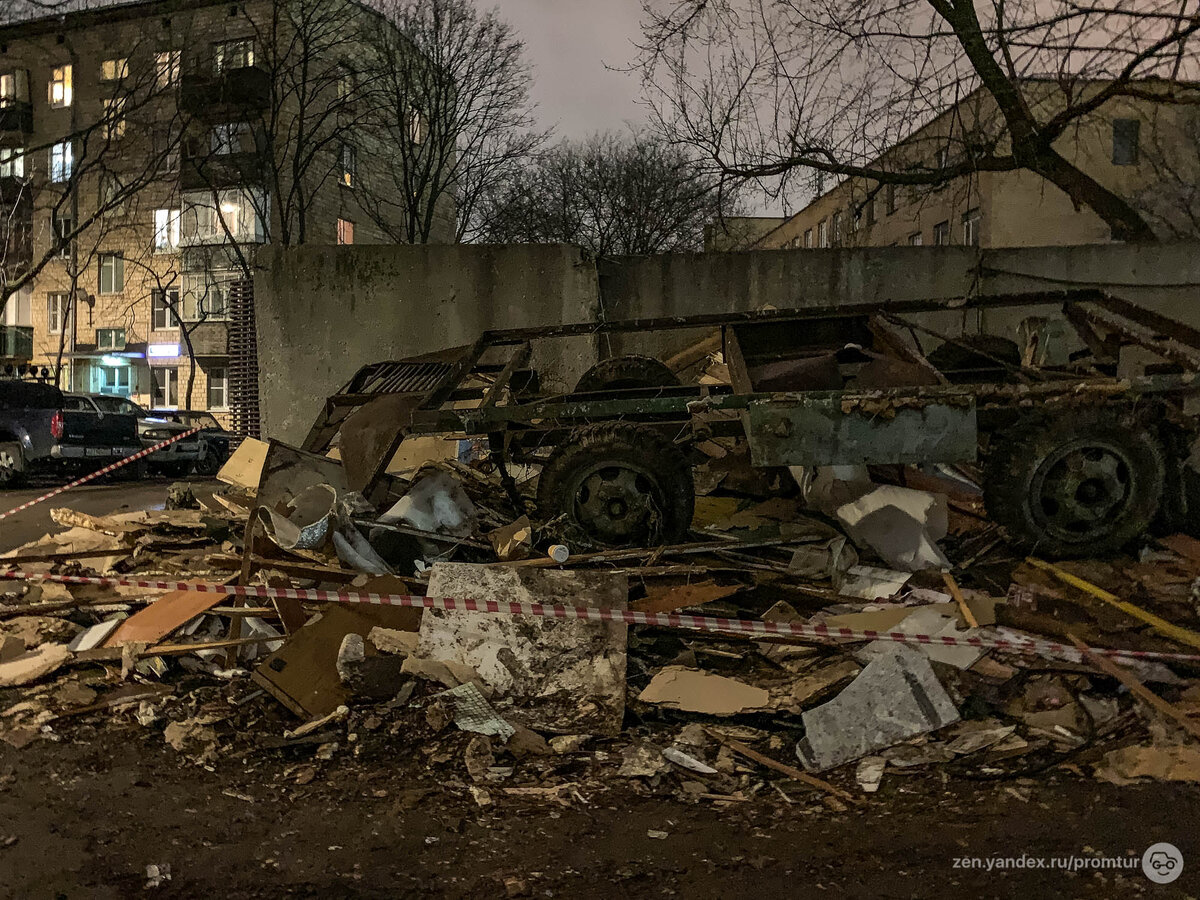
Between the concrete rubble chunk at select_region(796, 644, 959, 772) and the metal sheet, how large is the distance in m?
1.38

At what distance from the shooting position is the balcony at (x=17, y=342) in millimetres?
33719

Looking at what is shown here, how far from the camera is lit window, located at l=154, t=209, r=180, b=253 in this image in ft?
98.5

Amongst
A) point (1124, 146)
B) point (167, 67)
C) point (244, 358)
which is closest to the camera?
point (244, 358)

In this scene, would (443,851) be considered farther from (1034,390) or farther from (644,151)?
(644,151)

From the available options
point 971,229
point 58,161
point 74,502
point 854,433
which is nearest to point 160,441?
point 74,502

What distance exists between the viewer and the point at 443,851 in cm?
263

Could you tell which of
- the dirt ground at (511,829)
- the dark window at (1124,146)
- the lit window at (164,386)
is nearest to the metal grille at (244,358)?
the dirt ground at (511,829)

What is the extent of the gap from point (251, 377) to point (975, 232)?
88.6ft

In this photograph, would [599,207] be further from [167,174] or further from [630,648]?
[630,648]

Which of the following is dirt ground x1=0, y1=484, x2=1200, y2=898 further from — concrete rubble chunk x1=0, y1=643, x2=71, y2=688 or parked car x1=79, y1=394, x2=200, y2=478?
parked car x1=79, y1=394, x2=200, y2=478

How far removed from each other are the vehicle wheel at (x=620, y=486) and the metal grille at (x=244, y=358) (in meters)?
6.89

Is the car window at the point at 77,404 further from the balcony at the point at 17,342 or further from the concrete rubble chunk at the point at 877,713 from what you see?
the balcony at the point at 17,342

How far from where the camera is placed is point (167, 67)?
23.4 metres

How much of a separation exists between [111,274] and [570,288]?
2977 centimetres
